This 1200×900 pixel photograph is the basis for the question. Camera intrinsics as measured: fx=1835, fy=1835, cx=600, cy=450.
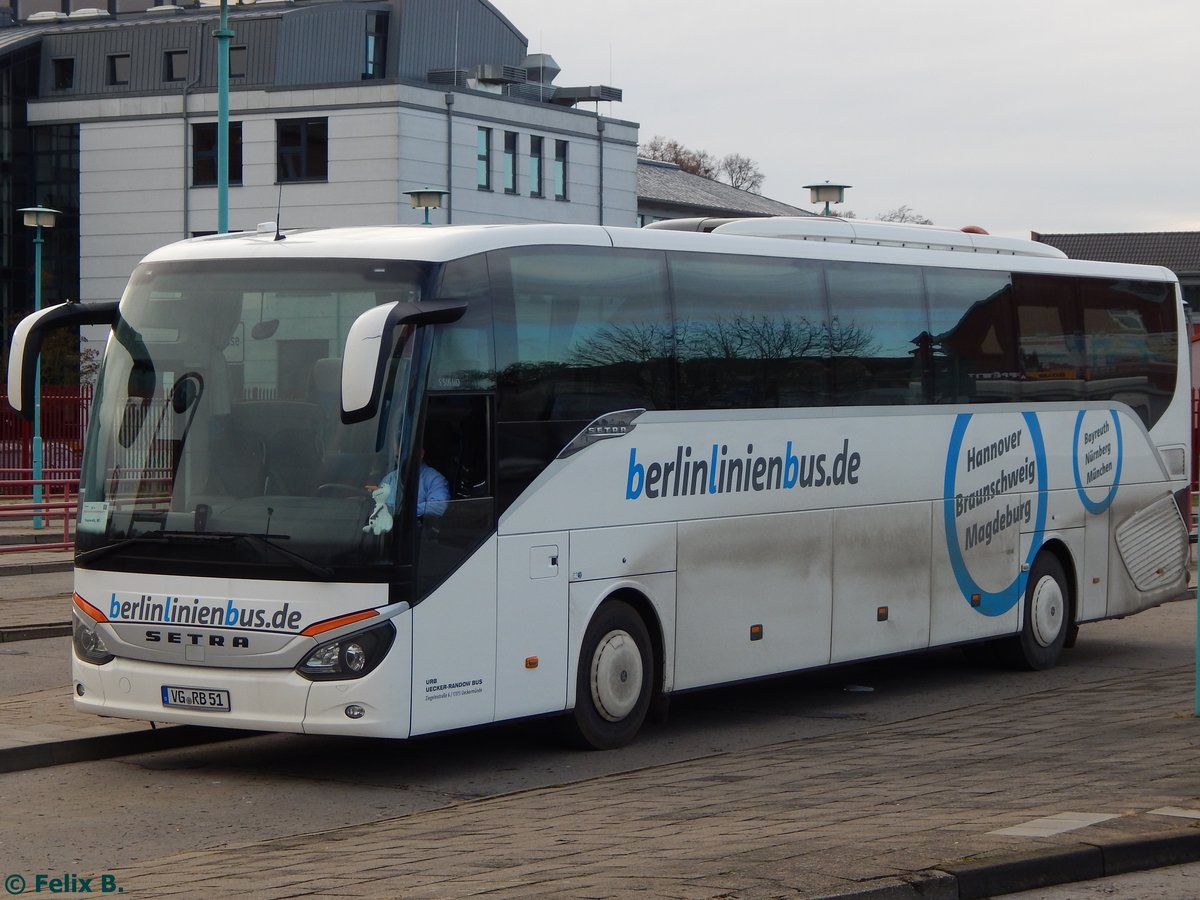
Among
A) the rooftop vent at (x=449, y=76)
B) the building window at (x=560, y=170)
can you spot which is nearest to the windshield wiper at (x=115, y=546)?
the rooftop vent at (x=449, y=76)

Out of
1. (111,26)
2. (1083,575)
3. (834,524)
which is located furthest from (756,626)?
(111,26)

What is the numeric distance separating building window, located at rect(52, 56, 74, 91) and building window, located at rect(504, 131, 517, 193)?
51.7 feet

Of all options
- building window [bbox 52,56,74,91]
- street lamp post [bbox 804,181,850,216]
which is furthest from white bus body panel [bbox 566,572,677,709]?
building window [bbox 52,56,74,91]

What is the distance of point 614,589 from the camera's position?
1153 centimetres

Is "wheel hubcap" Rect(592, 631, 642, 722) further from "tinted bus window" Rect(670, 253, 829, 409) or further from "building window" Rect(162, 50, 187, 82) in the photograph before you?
"building window" Rect(162, 50, 187, 82)

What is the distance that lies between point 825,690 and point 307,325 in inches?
245

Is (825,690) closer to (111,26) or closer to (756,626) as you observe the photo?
(756,626)

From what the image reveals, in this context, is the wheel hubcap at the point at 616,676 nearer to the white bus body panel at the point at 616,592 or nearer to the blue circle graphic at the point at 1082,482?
the white bus body panel at the point at 616,592

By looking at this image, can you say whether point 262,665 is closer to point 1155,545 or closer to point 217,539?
point 217,539

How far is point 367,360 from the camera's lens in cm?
917

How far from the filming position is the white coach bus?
1005 centimetres

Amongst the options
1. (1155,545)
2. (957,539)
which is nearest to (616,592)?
(957,539)

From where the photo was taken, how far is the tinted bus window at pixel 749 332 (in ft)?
40.2

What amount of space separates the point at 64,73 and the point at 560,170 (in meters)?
17.8
